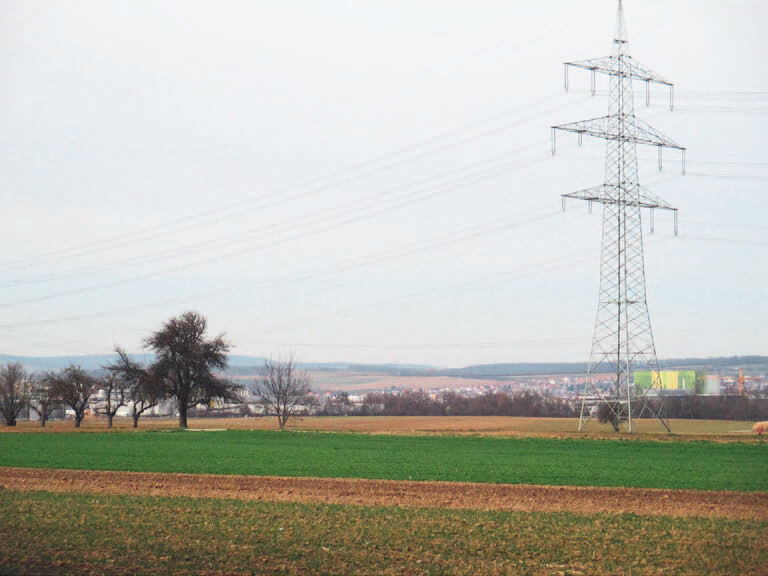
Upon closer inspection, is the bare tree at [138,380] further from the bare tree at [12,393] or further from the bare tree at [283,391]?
the bare tree at [12,393]

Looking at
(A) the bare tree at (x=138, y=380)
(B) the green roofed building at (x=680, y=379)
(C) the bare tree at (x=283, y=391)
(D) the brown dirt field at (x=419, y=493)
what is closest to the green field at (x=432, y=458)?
(D) the brown dirt field at (x=419, y=493)

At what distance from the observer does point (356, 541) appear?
17.9 m

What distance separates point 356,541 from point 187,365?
73.1m

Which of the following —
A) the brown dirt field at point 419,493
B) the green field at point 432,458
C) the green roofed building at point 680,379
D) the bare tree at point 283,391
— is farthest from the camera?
the green roofed building at point 680,379

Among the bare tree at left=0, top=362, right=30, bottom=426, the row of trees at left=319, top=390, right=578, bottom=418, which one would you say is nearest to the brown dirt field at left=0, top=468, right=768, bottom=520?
the bare tree at left=0, top=362, right=30, bottom=426

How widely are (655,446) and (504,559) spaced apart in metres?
36.9

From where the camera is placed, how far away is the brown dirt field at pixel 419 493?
24.6 meters

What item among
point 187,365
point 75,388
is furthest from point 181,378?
point 75,388

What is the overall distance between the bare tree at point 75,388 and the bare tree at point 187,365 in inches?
541

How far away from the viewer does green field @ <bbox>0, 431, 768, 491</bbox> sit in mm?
33219

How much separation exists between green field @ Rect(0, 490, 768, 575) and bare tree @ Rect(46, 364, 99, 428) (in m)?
76.1

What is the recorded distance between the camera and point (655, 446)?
163 feet

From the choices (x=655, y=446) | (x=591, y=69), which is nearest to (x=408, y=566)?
(x=655, y=446)

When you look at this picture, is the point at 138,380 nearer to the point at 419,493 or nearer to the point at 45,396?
the point at 45,396
